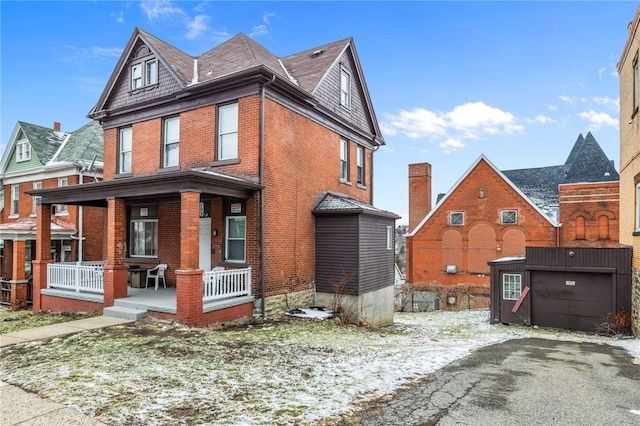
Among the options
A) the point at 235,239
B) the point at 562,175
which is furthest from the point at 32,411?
the point at 562,175

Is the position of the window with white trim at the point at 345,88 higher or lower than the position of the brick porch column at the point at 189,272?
higher

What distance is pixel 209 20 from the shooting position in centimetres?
1688

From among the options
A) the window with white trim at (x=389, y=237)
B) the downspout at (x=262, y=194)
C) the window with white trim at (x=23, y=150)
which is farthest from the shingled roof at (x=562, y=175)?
the window with white trim at (x=23, y=150)

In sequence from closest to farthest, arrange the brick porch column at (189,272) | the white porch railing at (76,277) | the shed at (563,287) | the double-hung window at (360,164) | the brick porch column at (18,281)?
the brick porch column at (189,272) → the white porch railing at (76,277) → the shed at (563,287) → the brick porch column at (18,281) → the double-hung window at (360,164)

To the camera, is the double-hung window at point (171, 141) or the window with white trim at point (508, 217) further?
the window with white trim at point (508, 217)

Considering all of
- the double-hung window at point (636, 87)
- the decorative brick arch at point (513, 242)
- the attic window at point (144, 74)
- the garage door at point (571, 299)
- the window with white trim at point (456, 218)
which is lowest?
the garage door at point (571, 299)

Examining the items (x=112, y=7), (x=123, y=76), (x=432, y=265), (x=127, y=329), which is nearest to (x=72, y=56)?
(x=123, y=76)

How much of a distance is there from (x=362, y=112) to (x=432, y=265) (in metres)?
13.6

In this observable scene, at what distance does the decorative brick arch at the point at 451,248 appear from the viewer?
87.9 ft

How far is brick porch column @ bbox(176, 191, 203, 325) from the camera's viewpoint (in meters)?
9.78

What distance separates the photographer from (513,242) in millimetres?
25422

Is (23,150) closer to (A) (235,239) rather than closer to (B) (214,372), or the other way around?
(A) (235,239)

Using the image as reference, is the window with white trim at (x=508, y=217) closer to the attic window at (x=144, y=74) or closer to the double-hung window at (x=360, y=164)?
the double-hung window at (x=360, y=164)

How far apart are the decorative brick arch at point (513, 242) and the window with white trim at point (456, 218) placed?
2.83 meters
